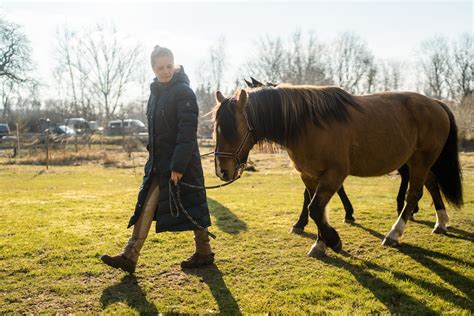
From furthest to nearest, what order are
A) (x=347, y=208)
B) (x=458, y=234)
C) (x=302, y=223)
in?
(x=347, y=208) → (x=302, y=223) → (x=458, y=234)

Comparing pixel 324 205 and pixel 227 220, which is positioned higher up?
pixel 324 205

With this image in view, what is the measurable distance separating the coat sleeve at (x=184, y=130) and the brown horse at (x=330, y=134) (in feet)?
1.18

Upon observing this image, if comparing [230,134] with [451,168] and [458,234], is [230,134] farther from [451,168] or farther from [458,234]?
[458,234]

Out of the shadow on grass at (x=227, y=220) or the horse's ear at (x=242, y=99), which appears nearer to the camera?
the horse's ear at (x=242, y=99)

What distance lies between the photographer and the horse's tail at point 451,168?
6078mm

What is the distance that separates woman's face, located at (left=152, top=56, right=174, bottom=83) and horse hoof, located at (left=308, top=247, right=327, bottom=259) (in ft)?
8.82

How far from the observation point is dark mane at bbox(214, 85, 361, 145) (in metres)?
4.50

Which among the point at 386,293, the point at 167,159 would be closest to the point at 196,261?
the point at 167,159

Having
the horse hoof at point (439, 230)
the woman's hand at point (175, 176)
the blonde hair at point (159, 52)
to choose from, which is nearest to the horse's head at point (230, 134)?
the woman's hand at point (175, 176)

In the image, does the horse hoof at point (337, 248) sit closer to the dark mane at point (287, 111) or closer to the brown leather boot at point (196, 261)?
the dark mane at point (287, 111)

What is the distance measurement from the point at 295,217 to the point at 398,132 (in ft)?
8.77

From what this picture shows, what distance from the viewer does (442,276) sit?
4.16m

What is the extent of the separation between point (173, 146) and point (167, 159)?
15 cm

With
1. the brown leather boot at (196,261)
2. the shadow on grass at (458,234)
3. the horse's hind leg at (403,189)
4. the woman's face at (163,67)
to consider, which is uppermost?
the woman's face at (163,67)
